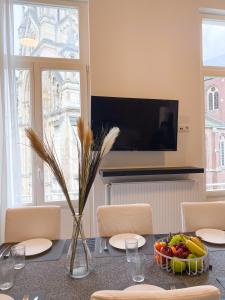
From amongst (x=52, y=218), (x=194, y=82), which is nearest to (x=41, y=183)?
(x=52, y=218)

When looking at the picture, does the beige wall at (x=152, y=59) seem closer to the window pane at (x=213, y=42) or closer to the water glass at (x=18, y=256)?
the window pane at (x=213, y=42)

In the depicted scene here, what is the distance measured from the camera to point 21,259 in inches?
51.8

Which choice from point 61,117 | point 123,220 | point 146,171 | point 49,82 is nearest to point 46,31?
point 49,82

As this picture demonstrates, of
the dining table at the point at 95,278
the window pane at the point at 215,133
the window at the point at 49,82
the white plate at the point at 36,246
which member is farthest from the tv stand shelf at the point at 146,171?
the dining table at the point at 95,278

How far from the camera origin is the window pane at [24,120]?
2.87m

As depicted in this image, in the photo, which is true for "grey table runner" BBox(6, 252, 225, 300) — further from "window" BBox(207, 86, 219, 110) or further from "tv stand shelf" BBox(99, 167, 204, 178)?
"window" BBox(207, 86, 219, 110)

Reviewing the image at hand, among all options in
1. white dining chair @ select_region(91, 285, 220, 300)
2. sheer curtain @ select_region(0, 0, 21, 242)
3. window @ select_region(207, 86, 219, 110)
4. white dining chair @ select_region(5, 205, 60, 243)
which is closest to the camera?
white dining chair @ select_region(91, 285, 220, 300)

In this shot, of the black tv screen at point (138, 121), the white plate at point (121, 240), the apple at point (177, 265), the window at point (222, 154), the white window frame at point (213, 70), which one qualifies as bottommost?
the white plate at point (121, 240)

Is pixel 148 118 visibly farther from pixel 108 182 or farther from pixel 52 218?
pixel 52 218

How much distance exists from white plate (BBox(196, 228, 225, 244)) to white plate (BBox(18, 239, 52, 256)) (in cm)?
98

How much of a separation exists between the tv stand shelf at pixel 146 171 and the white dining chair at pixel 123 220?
830mm

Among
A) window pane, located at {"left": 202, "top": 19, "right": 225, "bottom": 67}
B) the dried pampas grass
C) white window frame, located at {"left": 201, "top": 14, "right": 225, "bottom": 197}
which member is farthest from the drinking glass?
window pane, located at {"left": 202, "top": 19, "right": 225, "bottom": 67}

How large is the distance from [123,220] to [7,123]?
1694 mm

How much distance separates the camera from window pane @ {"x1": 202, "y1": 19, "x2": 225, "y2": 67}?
335 centimetres
